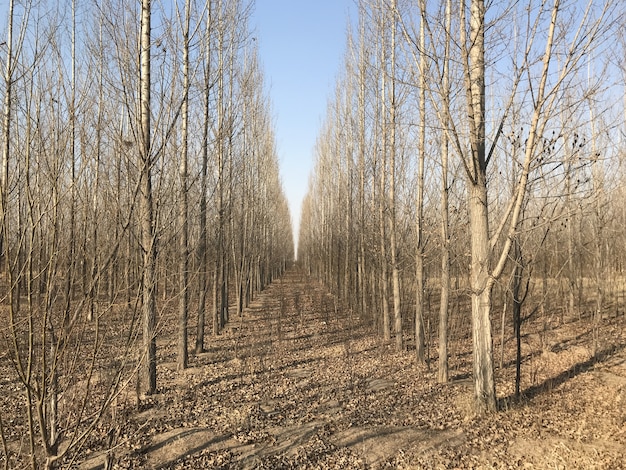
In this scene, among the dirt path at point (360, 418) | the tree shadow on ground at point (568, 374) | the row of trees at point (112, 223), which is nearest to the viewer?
the row of trees at point (112, 223)

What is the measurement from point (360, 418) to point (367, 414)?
170 mm

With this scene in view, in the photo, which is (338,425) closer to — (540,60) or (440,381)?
(440,381)

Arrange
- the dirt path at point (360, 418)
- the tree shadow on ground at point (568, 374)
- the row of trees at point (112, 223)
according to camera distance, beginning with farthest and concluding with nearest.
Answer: the tree shadow on ground at point (568, 374) < the dirt path at point (360, 418) < the row of trees at point (112, 223)

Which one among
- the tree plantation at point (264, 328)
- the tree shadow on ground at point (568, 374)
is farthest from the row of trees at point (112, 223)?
the tree shadow on ground at point (568, 374)

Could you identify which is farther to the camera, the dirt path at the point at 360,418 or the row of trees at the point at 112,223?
the dirt path at the point at 360,418

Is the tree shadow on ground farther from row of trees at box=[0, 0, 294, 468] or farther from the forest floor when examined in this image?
row of trees at box=[0, 0, 294, 468]

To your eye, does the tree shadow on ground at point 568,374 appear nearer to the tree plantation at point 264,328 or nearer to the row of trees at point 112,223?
the tree plantation at point 264,328

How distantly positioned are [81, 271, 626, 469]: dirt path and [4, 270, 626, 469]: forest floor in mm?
16

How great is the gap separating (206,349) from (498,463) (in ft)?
19.8

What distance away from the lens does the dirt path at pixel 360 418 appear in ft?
13.0

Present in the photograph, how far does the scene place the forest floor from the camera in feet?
13.1

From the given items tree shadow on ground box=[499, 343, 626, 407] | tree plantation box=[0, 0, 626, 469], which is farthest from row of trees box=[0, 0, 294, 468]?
tree shadow on ground box=[499, 343, 626, 407]

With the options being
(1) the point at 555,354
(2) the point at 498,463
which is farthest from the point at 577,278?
(2) the point at 498,463

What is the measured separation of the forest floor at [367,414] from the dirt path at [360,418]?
0.02 meters
